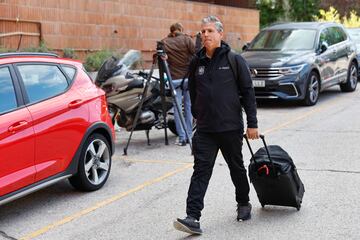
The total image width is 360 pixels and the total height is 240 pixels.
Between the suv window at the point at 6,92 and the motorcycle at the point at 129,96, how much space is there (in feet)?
11.6

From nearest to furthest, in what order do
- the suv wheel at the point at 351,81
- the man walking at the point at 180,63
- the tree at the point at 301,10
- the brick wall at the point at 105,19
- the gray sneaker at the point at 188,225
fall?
the gray sneaker at the point at 188,225, the man walking at the point at 180,63, the brick wall at the point at 105,19, the suv wheel at the point at 351,81, the tree at the point at 301,10

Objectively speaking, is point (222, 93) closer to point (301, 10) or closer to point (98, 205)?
point (98, 205)

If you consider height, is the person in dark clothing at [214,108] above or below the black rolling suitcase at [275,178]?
above

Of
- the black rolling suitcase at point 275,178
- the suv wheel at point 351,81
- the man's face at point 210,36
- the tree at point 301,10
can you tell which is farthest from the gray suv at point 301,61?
the tree at point 301,10

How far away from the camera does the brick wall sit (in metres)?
14.5

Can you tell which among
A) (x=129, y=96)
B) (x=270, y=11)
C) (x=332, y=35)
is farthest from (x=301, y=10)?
(x=129, y=96)

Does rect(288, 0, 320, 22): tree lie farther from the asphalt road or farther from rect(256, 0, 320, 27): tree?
the asphalt road

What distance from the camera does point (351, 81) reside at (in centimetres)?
1582

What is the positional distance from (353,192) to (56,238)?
3088 mm

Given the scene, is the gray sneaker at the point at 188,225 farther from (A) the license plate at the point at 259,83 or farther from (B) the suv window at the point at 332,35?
(B) the suv window at the point at 332,35

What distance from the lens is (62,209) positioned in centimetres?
616

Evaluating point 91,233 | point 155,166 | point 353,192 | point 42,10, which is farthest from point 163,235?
point 42,10

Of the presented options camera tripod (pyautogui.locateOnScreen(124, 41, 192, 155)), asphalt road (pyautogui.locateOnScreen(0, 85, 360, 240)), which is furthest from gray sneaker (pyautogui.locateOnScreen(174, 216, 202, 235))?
camera tripod (pyautogui.locateOnScreen(124, 41, 192, 155))

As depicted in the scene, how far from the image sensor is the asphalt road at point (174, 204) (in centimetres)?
531
